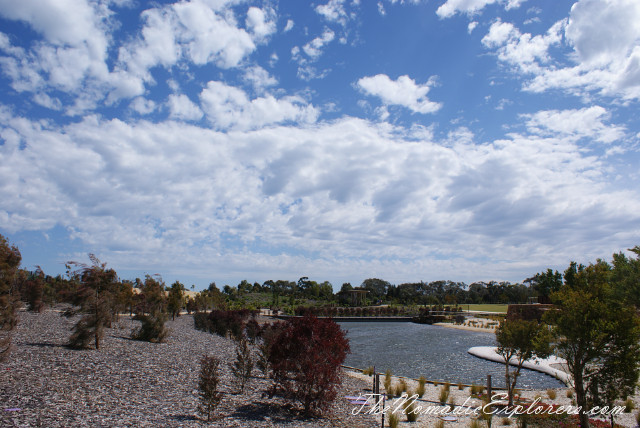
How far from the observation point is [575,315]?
396 inches

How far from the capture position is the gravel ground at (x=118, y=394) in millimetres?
7316

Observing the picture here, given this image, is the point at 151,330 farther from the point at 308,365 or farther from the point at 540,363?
the point at 540,363

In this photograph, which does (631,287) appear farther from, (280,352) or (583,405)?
(280,352)

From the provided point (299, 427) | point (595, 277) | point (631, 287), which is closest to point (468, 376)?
point (631, 287)

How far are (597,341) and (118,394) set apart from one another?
11708 mm

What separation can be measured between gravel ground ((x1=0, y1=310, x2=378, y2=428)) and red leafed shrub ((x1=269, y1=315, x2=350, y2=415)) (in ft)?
1.51

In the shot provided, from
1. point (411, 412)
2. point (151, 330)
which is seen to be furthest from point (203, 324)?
point (411, 412)

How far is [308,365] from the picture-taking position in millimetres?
9406

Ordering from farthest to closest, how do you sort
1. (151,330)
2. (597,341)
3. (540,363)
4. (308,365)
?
1. (540,363)
2. (151,330)
3. (597,341)
4. (308,365)

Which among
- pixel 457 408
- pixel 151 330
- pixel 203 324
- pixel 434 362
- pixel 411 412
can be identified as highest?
pixel 151 330

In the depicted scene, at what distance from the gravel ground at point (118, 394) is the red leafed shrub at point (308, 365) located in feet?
1.51

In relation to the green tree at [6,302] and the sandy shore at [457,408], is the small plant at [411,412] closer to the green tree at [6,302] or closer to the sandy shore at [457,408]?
the sandy shore at [457,408]

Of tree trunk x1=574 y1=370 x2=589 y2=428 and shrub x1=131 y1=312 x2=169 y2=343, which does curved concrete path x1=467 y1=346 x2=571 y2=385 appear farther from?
shrub x1=131 y1=312 x2=169 y2=343

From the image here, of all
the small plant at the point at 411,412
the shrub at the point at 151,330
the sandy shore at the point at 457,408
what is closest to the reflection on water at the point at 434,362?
the sandy shore at the point at 457,408
